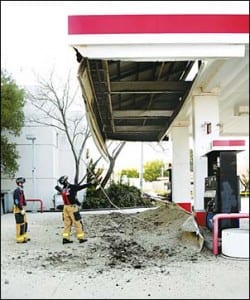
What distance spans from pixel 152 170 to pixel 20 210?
10.0 ft

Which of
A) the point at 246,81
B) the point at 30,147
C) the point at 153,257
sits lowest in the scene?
the point at 153,257

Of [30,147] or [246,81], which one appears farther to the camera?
[246,81]

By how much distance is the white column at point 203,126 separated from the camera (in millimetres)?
6168

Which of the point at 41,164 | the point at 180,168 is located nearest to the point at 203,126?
the point at 180,168

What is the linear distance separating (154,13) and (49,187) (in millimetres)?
1352

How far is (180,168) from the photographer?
9727mm

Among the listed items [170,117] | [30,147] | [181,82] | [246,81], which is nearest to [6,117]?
[30,147]

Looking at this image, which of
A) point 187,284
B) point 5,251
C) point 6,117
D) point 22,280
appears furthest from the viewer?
point 187,284

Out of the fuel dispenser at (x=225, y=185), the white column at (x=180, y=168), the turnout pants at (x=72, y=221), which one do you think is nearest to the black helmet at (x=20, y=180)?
the turnout pants at (x=72, y=221)

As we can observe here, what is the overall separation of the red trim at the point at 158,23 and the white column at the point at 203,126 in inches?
125

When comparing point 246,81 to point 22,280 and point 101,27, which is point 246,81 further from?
point 22,280

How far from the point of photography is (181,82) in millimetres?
6570

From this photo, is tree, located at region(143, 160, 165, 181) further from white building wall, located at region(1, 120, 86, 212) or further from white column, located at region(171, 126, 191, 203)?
white column, located at region(171, 126, 191, 203)

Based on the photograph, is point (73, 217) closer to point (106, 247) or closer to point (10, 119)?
point (106, 247)
